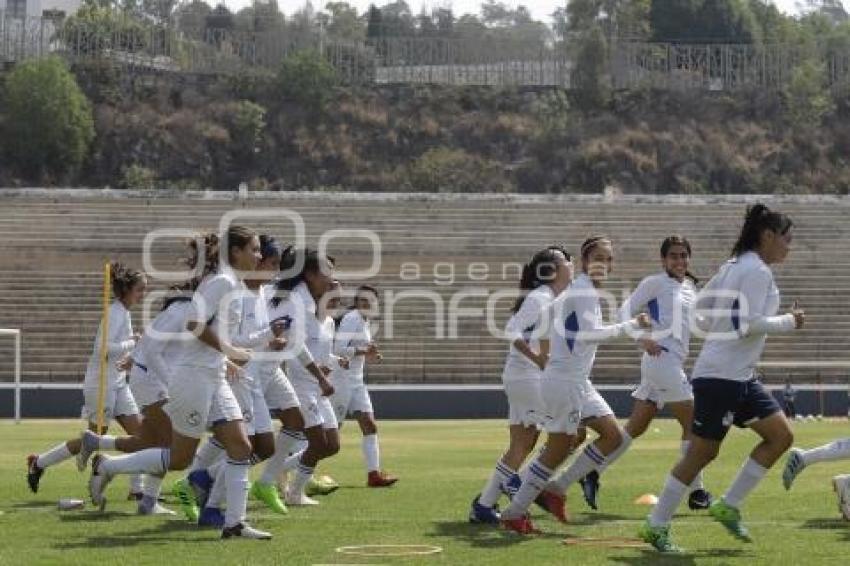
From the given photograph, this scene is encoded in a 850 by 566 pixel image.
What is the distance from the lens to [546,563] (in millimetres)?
10695

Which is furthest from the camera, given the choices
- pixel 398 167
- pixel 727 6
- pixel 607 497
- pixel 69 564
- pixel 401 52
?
pixel 727 6

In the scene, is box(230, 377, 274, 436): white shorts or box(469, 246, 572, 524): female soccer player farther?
box(230, 377, 274, 436): white shorts

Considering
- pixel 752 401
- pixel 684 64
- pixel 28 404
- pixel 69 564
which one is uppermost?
pixel 684 64

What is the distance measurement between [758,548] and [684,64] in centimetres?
9588

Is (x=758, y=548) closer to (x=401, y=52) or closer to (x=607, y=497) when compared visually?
(x=607, y=497)

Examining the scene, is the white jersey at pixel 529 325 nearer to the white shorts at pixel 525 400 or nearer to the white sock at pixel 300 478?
the white shorts at pixel 525 400

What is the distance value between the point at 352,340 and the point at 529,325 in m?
5.88

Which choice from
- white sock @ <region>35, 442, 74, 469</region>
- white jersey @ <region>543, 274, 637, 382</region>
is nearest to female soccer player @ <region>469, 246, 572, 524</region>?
white jersey @ <region>543, 274, 637, 382</region>

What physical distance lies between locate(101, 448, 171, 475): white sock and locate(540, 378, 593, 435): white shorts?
111 inches

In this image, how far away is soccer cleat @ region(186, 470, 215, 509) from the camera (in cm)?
1366

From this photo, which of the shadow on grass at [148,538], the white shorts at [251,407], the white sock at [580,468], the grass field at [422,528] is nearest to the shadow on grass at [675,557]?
the grass field at [422,528]

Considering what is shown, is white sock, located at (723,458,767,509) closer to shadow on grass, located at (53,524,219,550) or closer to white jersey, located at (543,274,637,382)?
white jersey, located at (543,274,637,382)

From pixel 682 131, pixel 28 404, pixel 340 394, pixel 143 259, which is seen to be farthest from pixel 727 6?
pixel 340 394

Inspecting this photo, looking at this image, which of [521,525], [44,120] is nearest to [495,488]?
[521,525]
